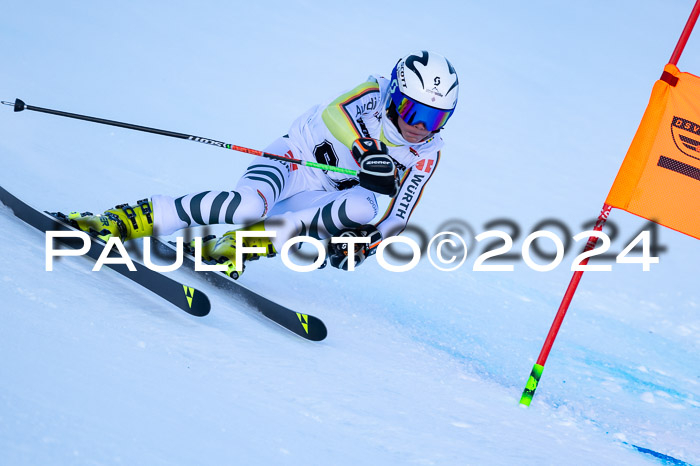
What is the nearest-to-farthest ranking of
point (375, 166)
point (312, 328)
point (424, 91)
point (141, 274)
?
point (141, 274) < point (312, 328) < point (375, 166) < point (424, 91)

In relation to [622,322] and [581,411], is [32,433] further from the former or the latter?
[622,322]

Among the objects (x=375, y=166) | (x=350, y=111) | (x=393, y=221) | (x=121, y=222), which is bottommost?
(x=121, y=222)

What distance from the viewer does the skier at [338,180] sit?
2982 millimetres

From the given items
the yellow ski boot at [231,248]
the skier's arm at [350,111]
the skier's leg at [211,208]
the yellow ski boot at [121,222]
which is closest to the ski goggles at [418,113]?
the skier's arm at [350,111]

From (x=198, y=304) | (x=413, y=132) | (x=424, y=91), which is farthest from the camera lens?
(x=413, y=132)

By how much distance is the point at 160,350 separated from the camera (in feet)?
6.69

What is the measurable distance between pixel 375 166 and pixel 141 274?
3.47ft

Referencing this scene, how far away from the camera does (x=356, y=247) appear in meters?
3.36

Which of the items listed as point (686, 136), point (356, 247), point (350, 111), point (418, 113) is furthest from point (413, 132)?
point (686, 136)

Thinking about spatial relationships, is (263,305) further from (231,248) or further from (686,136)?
(686,136)

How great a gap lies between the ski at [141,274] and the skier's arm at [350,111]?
107 cm

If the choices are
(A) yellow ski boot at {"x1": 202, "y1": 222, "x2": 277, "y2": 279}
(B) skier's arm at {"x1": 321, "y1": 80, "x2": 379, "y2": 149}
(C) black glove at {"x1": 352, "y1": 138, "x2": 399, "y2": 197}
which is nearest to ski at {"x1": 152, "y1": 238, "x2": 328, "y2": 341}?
(A) yellow ski boot at {"x1": 202, "y1": 222, "x2": 277, "y2": 279}

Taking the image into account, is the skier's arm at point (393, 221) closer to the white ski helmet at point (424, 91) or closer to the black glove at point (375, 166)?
the white ski helmet at point (424, 91)

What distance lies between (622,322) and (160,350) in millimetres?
4996
